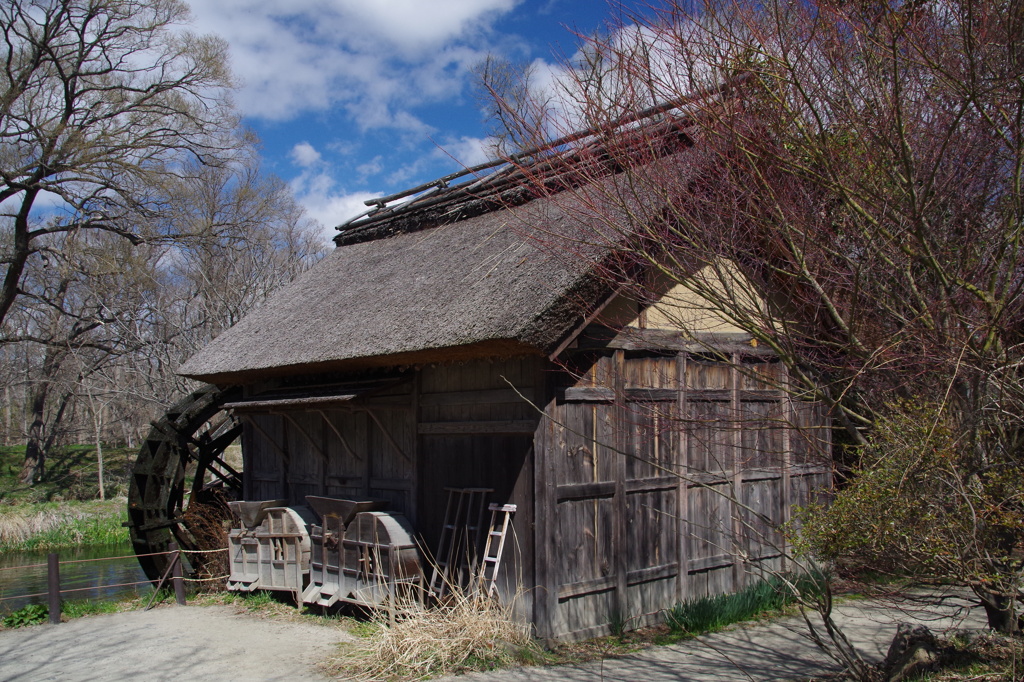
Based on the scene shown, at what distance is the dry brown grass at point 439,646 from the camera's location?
21.3 ft

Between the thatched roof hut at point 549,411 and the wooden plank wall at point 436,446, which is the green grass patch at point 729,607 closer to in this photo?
the thatched roof hut at point 549,411

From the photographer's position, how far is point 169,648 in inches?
309

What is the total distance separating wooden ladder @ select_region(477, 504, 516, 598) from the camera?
7379 millimetres

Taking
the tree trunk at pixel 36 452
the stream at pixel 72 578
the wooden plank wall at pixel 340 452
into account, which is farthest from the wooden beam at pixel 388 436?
the tree trunk at pixel 36 452

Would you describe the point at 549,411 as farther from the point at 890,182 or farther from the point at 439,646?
the point at 890,182

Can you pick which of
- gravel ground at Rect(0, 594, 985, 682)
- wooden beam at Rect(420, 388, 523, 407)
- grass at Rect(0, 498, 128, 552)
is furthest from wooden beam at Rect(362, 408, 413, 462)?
grass at Rect(0, 498, 128, 552)

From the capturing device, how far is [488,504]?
7.78 metres

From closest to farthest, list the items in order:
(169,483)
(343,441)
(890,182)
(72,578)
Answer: (890,182) < (343,441) < (169,483) < (72,578)

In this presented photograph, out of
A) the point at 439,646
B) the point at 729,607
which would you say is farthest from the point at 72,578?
the point at 729,607

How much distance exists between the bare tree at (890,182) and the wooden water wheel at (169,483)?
344 inches

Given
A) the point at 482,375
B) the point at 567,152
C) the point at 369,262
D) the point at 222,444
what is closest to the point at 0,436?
the point at 222,444

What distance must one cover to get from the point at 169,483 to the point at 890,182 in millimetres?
10987

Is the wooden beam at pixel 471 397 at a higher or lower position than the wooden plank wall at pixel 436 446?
higher

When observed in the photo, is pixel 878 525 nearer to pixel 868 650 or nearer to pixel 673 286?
pixel 868 650
